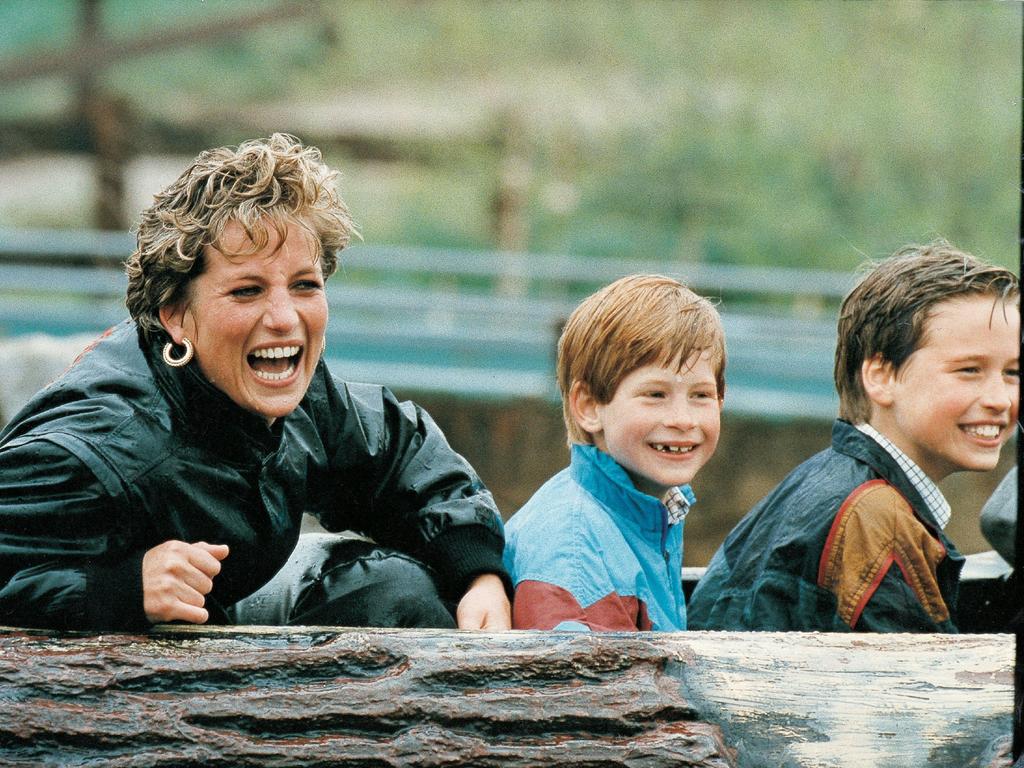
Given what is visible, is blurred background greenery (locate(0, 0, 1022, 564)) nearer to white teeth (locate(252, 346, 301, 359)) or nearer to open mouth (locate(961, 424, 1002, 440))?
open mouth (locate(961, 424, 1002, 440))

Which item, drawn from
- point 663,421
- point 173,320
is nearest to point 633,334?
point 663,421

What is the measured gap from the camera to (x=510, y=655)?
168 cm

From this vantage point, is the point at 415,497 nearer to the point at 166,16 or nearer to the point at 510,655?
the point at 510,655

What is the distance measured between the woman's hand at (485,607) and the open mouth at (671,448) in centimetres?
31

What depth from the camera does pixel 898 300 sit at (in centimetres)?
212

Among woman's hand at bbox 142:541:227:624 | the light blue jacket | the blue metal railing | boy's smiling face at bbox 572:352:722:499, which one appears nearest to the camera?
woman's hand at bbox 142:541:227:624

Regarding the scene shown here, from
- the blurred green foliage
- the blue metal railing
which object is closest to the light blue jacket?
the blue metal railing

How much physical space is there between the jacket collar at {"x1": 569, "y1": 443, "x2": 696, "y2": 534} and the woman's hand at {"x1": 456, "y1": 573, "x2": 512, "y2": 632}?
20cm

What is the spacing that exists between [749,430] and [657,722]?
5100mm

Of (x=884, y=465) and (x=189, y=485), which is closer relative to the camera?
(x=189, y=485)

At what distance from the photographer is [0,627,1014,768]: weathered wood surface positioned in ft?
5.21

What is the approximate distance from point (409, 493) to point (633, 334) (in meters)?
0.43

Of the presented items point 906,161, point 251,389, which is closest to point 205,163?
point 251,389

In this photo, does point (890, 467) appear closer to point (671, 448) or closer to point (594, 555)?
point (671, 448)
